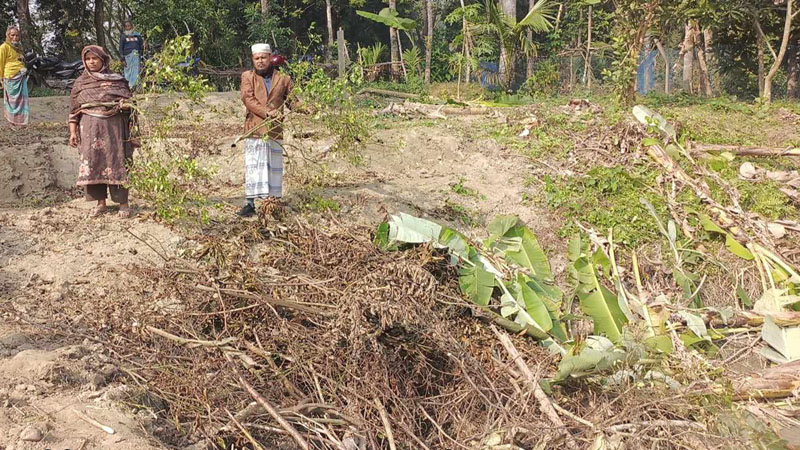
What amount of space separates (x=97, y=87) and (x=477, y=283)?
3354mm

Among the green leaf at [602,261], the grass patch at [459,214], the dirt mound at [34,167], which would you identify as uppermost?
the dirt mound at [34,167]

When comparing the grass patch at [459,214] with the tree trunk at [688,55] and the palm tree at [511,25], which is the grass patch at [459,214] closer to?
the palm tree at [511,25]

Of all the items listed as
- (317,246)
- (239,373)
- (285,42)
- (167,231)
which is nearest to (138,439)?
(239,373)

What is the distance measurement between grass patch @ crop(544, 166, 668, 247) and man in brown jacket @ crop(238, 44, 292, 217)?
263cm

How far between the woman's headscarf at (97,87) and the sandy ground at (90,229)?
606mm

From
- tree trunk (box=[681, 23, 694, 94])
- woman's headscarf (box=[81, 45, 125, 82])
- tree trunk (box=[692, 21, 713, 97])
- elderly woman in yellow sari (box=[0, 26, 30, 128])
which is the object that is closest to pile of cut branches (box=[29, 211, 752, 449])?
woman's headscarf (box=[81, 45, 125, 82])

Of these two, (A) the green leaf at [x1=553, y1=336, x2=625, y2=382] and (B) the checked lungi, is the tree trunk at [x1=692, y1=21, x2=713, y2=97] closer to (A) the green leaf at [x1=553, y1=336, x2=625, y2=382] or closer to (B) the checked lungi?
(B) the checked lungi

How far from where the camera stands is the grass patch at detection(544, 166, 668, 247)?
612 centimetres

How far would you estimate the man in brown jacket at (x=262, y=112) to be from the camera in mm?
5473

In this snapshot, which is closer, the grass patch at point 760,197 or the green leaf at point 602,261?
the green leaf at point 602,261

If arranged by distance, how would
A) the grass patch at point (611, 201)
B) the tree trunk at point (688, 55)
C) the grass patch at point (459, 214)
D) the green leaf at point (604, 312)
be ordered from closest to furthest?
the green leaf at point (604, 312) < the grass patch at point (611, 201) < the grass patch at point (459, 214) < the tree trunk at point (688, 55)

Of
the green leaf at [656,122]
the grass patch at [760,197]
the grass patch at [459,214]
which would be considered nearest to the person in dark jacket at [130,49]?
the grass patch at [459,214]

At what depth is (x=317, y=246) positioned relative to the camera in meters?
A: 4.77

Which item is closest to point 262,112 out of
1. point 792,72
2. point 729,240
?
point 729,240
